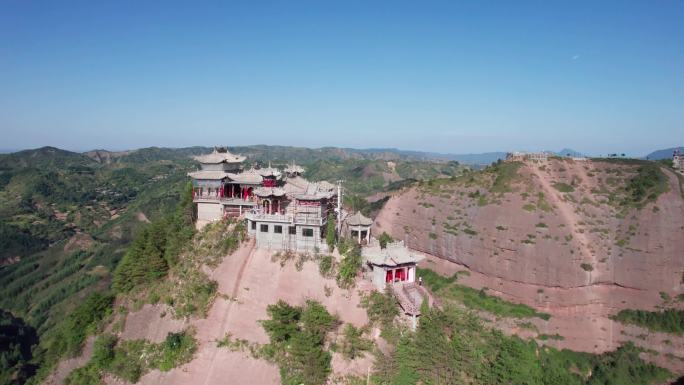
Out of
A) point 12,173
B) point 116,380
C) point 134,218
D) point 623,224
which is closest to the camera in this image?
point 116,380

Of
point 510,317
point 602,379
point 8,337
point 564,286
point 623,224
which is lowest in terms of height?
point 8,337

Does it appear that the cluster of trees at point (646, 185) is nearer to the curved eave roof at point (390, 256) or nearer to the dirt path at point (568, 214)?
the dirt path at point (568, 214)

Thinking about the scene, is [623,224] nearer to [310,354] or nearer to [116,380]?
[310,354]

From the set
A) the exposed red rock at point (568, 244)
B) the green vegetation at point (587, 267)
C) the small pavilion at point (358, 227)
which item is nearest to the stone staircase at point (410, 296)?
the small pavilion at point (358, 227)

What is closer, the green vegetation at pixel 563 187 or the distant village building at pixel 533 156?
the green vegetation at pixel 563 187

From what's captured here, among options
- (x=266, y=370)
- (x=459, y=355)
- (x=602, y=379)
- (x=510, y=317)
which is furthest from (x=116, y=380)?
(x=602, y=379)

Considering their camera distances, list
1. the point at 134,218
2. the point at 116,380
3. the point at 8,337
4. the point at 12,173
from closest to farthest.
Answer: the point at 116,380 < the point at 8,337 < the point at 134,218 < the point at 12,173
